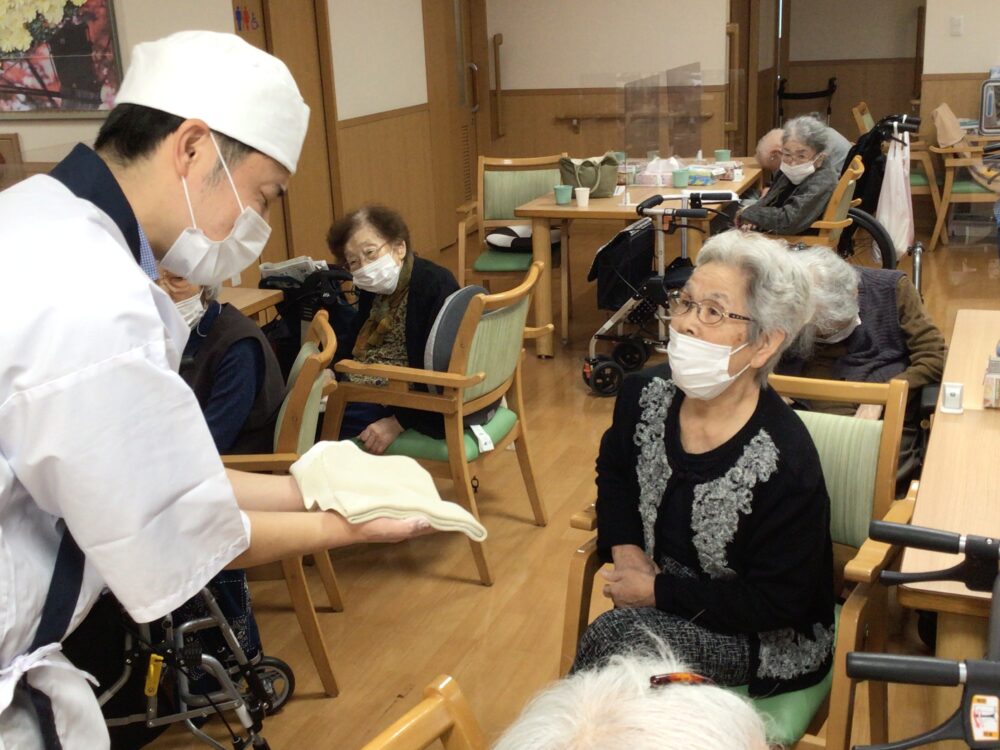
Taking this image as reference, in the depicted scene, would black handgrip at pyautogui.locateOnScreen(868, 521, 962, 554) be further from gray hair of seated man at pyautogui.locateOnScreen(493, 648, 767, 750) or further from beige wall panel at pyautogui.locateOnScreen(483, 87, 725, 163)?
beige wall panel at pyautogui.locateOnScreen(483, 87, 725, 163)

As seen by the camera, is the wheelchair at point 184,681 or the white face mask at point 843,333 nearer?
the wheelchair at point 184,681

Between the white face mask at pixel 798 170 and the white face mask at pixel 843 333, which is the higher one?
the white face mask at pixel 798 170

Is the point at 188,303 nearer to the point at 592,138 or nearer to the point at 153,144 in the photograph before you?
the point at 153,144

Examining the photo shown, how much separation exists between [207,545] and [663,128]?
5665 mm

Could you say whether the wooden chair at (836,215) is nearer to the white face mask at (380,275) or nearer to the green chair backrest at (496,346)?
the green chair backrest at (496,346)

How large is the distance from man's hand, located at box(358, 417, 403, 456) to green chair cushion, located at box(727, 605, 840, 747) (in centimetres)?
153

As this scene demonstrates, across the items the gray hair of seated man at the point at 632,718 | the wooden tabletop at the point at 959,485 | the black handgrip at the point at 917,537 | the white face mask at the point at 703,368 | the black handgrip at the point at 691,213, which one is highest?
the white face mask at the point at 703,368

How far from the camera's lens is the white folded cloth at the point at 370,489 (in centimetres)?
133

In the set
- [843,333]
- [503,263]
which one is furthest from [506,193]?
[843,333]

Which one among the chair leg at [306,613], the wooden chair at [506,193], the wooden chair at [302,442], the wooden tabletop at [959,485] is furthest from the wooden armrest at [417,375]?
the wooden chair at [506,193]

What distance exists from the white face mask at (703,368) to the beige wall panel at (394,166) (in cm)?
439

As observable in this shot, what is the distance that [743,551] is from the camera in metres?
1.85

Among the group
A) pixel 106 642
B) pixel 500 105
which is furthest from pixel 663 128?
pixel 106 642

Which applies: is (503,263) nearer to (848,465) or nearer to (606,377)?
(606,377)
